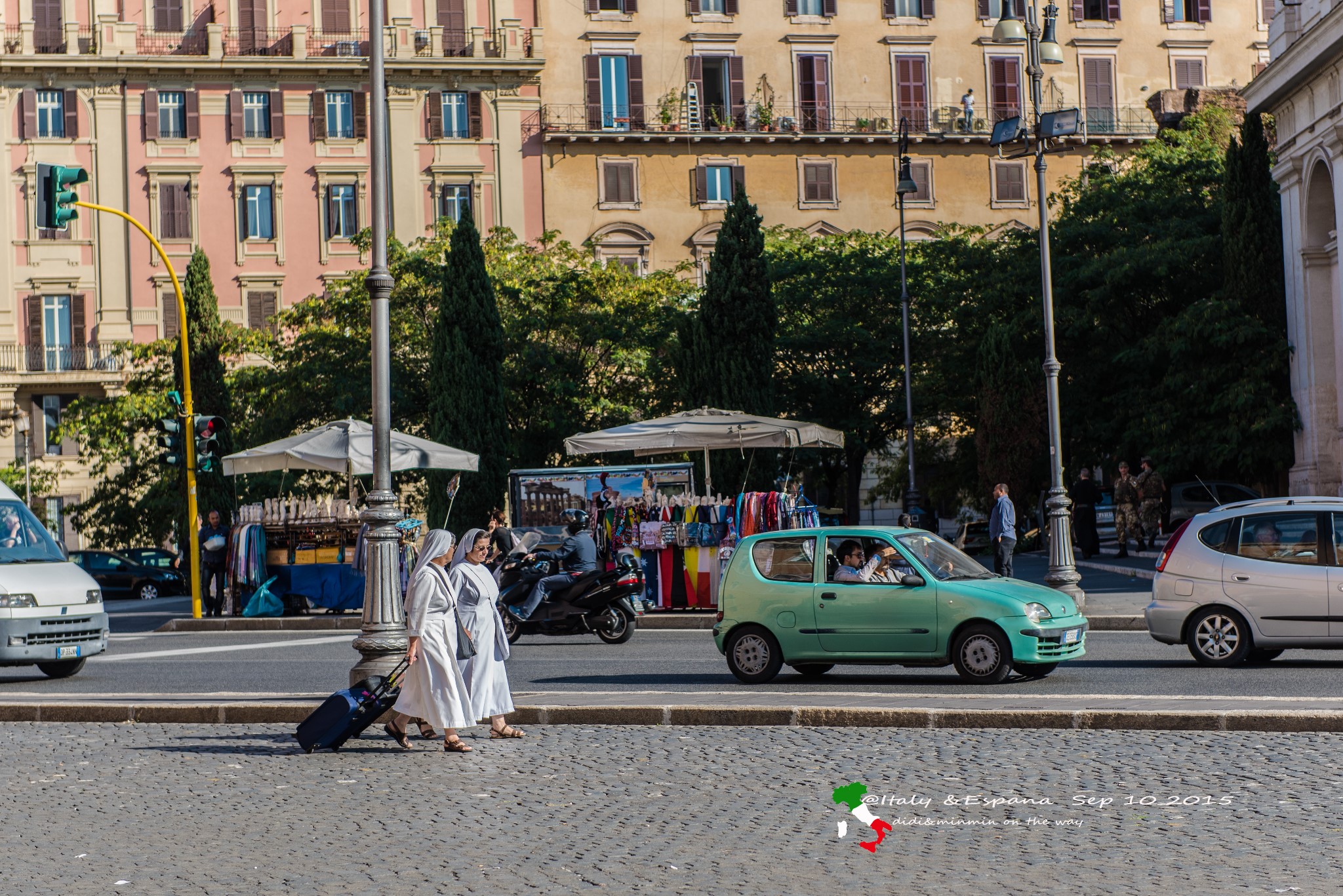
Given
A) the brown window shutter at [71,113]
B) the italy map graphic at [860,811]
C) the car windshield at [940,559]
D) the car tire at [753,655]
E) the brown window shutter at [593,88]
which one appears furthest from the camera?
the brown window shutter at [593,88]

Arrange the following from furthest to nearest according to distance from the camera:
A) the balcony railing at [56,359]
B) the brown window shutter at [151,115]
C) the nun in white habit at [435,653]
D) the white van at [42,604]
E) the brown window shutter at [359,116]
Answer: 1. the brown window shutter at [359,116]
2. the brown window shutter at [151,115]
3. the balcony railing at [56,359]
4. the white van at [42,604]
5. the nun in white habit at [435,653]

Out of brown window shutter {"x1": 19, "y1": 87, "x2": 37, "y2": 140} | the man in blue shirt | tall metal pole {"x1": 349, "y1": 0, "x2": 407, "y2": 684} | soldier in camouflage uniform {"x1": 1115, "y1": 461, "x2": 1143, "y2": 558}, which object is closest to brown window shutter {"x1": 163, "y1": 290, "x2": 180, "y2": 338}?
brown window shutter {"x1": 19, "y1": 87, "x2": 37, "y2": 140}

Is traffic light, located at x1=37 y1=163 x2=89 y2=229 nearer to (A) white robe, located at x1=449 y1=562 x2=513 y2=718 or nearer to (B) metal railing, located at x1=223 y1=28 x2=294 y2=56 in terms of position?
(A) white robe, located at x1=449 y1=562 x2=513 y2=718

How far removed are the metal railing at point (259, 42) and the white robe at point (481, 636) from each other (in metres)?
51.5

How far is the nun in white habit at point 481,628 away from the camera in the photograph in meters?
11.5

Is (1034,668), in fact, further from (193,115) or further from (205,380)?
(193,115)

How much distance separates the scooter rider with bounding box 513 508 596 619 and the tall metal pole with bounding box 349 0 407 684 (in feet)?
24.7

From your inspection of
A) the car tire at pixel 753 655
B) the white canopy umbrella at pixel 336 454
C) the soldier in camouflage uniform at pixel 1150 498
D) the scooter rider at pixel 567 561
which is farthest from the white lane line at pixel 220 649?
the soldier in camouflage uniform at pixel 1150 498

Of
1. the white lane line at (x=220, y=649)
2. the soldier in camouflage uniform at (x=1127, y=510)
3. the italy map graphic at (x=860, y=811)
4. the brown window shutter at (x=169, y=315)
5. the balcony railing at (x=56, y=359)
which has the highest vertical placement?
the brown window shutter at (x=169, y=315)

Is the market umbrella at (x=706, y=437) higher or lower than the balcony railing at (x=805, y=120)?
lower

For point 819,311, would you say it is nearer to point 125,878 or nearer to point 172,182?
point 172,182

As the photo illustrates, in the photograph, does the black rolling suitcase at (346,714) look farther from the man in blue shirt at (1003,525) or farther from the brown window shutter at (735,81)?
the brown window shutter at (735,81)

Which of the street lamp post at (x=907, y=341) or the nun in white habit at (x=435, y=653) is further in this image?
the street lamp post at (x=907, y=341)

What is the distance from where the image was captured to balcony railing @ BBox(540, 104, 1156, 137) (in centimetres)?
6147
